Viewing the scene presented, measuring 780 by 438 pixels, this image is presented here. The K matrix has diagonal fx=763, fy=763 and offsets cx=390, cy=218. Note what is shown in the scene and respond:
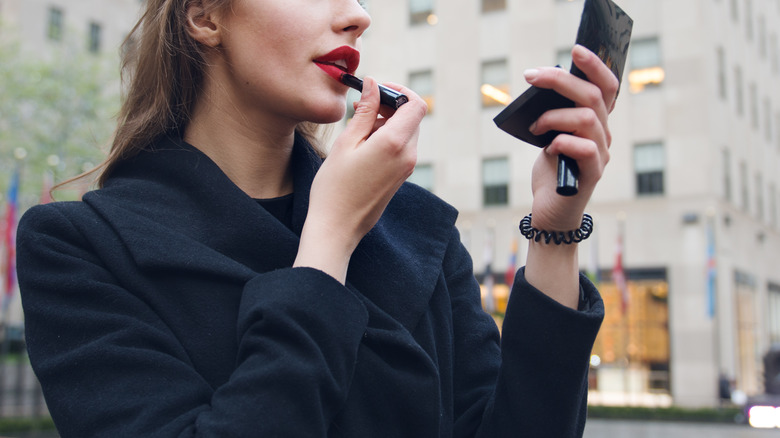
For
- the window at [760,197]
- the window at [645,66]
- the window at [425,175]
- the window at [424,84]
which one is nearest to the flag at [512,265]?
the window at [425,175]

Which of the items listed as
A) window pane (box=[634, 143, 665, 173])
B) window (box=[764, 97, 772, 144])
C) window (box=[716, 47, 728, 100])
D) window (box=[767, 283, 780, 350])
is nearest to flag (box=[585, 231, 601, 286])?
window pane (box=[634, 143, 665, 173])

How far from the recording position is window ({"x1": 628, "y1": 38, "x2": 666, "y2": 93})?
25103 mm

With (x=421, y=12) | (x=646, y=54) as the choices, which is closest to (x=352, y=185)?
(x=646, y=54)

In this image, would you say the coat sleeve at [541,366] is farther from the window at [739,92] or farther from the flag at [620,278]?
the window at [739,92]

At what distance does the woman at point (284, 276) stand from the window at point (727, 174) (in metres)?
25.9

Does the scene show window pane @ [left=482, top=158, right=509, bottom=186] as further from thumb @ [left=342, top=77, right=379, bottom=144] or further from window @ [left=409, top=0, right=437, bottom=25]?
thumb @ [left=342, top=77, right=379, bottom=144]

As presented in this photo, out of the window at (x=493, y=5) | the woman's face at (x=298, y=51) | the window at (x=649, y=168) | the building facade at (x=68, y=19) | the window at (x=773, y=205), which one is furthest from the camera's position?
the building facade at (x=68, y=19)

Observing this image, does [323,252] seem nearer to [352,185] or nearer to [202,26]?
[352,185]

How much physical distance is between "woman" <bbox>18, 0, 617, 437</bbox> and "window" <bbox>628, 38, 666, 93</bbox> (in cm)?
2498

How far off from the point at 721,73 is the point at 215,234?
2733 cm

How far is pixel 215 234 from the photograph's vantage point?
1.73 metres

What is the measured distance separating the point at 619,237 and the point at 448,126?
7.85 metres

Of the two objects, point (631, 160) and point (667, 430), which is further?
point (631, 160)

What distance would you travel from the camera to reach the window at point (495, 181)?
27.0 metres
